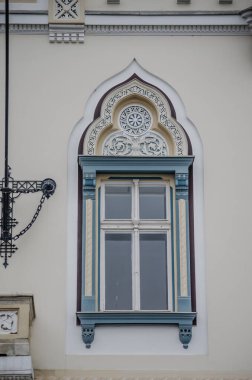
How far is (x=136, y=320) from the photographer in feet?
48.5

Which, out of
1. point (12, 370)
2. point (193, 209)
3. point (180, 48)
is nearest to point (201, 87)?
point (180, 48)

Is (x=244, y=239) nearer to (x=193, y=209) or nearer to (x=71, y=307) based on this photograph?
(x=193, y=209)

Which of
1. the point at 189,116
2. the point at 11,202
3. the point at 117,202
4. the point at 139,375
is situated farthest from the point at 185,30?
the point at 139,375

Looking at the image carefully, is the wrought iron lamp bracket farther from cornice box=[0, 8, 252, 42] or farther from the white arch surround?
cornice box=[0, 8, 252, 42]

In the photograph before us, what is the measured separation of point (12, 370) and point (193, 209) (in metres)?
3.11

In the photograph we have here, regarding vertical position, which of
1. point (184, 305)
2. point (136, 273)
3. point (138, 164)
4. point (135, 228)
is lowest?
point (184, 305)

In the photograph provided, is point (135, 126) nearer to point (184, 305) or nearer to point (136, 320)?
point (184, 305)

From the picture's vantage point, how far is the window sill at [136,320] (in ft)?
48.3

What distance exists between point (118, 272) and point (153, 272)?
434 mm

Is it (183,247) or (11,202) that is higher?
(11,202)

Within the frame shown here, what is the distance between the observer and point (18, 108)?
15742 mm

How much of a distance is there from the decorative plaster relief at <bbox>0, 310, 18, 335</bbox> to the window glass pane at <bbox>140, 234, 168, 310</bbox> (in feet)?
5.56

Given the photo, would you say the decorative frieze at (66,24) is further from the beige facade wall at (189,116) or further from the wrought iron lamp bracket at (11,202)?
the wrought iron lamp bracket at (11,202)

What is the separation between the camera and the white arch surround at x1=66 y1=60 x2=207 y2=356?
1477 centimetres
